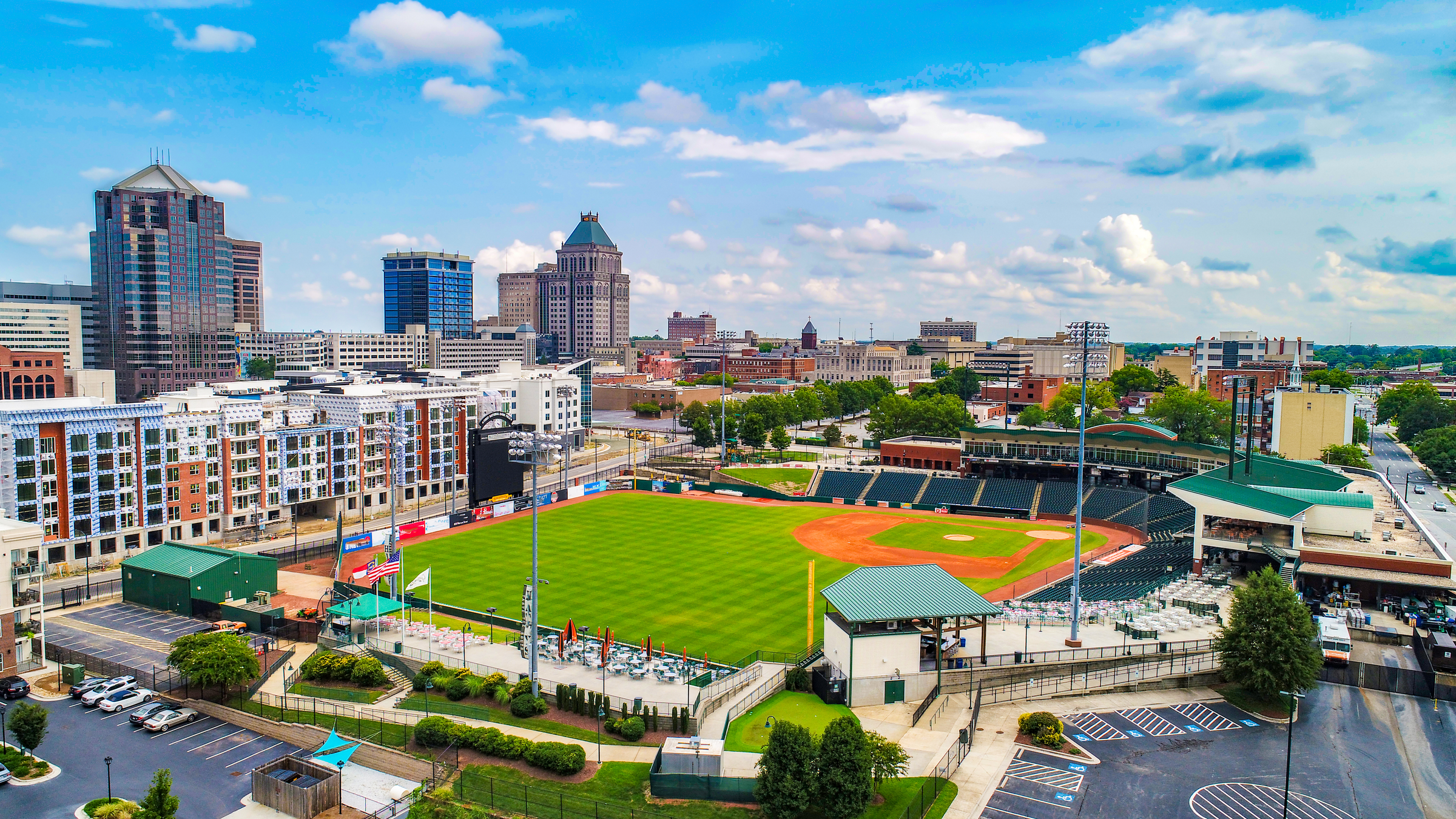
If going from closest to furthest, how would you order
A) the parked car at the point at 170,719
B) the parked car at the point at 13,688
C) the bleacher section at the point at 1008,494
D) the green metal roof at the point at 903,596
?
the parked car at the point at 170,719
the green metal roof at the point at 903,596
the parked car at the point at 13,688
the bleacher section at the point at 1008,494

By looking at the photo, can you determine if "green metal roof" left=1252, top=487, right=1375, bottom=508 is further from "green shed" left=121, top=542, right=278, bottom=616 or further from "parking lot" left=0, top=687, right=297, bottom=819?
"green shed" left=121, top=542, right=278, bottom=616

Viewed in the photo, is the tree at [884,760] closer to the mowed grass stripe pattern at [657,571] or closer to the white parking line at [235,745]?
the mowed grass stripe pattern at [657,571]

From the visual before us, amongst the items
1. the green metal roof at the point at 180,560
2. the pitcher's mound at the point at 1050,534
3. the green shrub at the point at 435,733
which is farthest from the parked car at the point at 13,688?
Answer: the pitcher's mound at the point at 1050,534

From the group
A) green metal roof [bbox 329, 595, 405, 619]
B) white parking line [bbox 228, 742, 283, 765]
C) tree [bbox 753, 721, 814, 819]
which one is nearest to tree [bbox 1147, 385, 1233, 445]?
green metal roof [bbox 329, 595, 405, 619]

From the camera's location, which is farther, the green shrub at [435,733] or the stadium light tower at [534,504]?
the stadium light tower at [534,504]

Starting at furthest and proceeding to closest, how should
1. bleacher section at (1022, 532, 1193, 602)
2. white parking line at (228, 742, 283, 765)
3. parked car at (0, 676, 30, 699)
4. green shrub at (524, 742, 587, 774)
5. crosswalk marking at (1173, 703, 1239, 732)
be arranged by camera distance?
bleacher section at (1022, 532, 1193, 602)
parked car at (0, 676, 30, 699)
crosswalk marking at (1173, 703, 1239, 732)
white parking line at (228, 742, 283, 765)
green shrub at (524, 742, 587, 774)

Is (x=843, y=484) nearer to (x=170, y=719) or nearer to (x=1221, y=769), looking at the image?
(x=1221, y=769)

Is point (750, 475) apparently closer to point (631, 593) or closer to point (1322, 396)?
point (631, 593)

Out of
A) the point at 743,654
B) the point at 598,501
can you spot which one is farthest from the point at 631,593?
the point at 598,501
